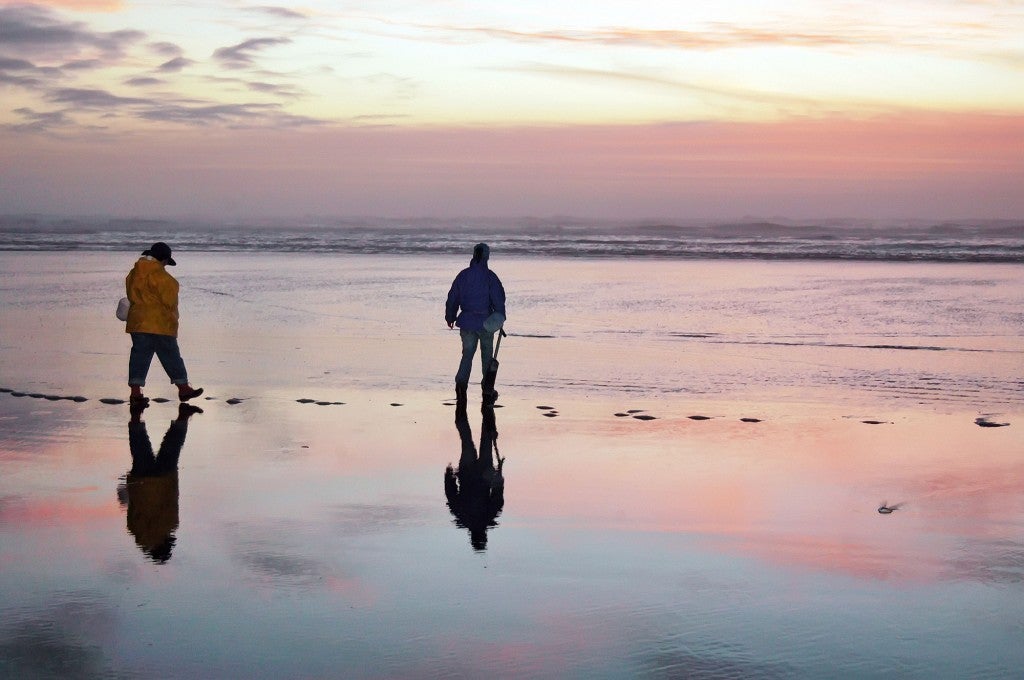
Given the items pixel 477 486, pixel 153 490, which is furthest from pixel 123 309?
pixel 477 486

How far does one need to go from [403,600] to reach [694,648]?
1.34 meters

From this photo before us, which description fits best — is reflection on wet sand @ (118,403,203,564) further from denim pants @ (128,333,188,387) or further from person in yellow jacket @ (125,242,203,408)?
person in yellow jacket @ (125,242,203,408)

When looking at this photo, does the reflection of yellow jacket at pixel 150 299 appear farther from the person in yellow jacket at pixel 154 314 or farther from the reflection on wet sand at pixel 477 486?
the reflection on wet sand at pixel 477 486

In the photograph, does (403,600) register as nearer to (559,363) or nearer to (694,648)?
(694,648)

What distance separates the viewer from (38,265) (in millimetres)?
37500

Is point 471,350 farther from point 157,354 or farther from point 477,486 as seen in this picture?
point 477,486

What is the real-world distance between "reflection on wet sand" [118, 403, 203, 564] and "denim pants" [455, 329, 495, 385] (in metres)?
2.75

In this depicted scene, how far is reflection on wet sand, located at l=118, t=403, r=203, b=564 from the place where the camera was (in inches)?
244

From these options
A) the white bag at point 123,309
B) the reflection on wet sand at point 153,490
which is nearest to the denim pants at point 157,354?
the white bag at point 123,309

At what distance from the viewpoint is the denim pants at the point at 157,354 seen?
11.2m

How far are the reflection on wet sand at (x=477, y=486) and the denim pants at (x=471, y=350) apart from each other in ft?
5.11

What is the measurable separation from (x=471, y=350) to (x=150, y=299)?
325 centimetres

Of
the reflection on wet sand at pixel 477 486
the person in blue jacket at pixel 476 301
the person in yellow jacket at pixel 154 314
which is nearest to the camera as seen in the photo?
the reflection on wet sand at pixel 477 486

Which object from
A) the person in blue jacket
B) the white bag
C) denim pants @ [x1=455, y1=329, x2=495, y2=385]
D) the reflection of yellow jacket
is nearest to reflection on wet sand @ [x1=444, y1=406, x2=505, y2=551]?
denim pants @ [x1=455, y1=329, x2=495, y2=385]
